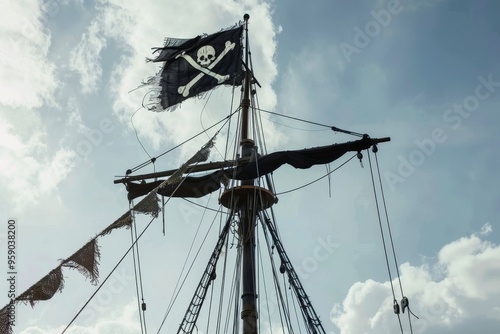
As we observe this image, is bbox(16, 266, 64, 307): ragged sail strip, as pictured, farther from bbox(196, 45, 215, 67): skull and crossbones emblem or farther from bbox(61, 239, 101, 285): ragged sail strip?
bbox(196, 45, 215, 67): skull and crossbones emblem

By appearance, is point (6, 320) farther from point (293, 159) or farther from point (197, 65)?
point (197, 65)

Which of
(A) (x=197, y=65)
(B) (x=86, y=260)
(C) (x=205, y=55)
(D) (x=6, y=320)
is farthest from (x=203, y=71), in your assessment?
(D) (x=6, y=320)

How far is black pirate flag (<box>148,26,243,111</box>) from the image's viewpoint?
19844 mm

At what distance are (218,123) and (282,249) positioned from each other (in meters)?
4.36

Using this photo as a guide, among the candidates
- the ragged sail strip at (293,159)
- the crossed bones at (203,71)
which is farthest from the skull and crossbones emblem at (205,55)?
the ragged sail strip at (293,159)

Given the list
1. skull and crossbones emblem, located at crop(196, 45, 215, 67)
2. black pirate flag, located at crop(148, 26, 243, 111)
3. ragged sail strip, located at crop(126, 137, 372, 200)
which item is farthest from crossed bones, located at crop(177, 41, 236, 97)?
ragged sail strip, located at crop(126, 137, 372, 200)

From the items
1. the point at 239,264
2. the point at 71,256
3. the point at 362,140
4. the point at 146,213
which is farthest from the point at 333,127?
the point at 71,256

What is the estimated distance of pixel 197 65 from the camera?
2033cm

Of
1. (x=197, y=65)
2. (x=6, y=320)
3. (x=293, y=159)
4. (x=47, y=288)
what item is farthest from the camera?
(x=197, y=65)

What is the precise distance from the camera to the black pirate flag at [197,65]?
1984cm

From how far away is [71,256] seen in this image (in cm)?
1525

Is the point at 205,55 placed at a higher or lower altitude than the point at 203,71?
higher

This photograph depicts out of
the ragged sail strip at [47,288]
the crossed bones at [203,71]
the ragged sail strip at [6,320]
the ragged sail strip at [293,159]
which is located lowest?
the ragged sail strip at [6,320]

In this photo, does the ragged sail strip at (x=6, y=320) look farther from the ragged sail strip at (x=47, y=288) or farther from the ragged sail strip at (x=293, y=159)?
the ragged sail strip at (x=293, y=159)
